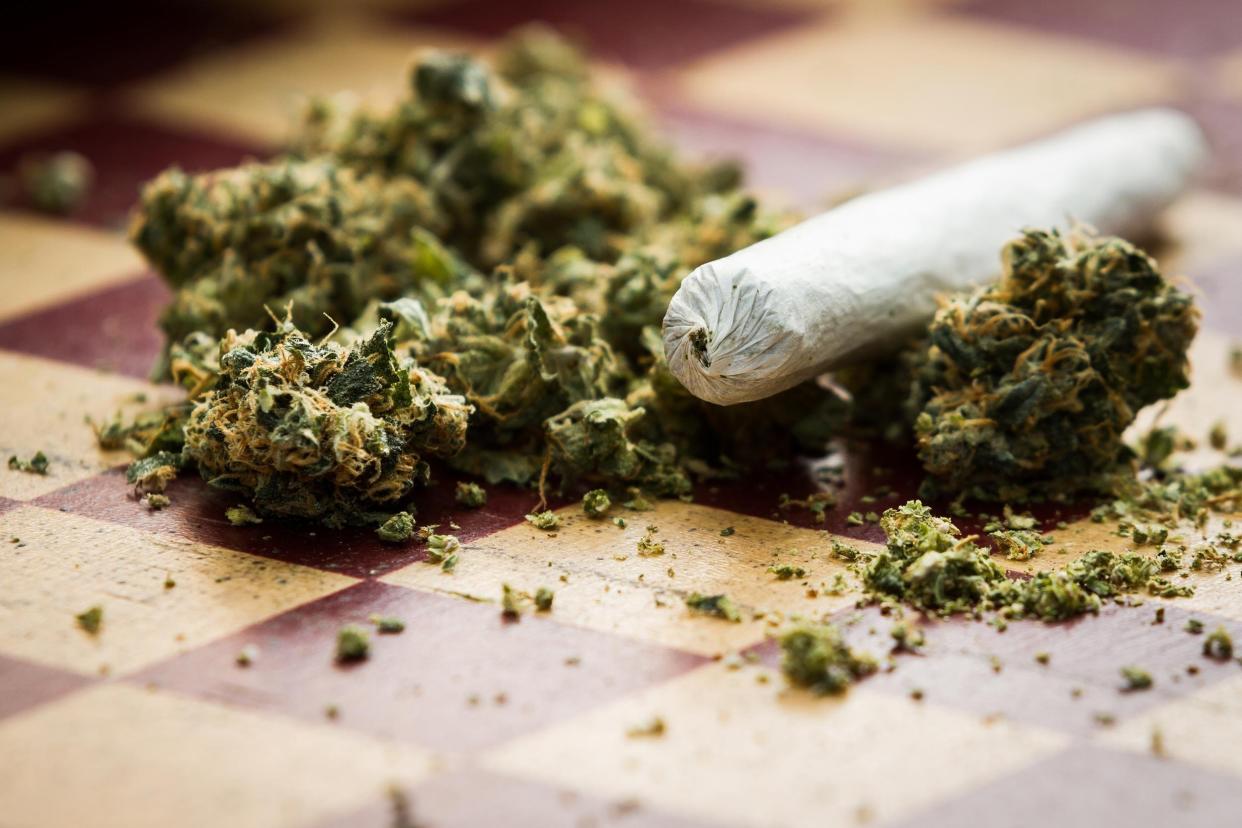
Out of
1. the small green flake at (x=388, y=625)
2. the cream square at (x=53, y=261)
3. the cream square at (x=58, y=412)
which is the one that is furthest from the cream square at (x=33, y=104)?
the small green flake at (x=388, y=625)

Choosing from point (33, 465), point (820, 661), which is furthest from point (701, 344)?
point (33, 465)

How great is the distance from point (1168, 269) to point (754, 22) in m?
2.15

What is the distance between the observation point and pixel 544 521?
245 cm

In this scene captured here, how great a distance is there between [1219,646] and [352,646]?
3.58ft

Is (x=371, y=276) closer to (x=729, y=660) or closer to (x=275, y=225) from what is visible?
(x=275, y=225)

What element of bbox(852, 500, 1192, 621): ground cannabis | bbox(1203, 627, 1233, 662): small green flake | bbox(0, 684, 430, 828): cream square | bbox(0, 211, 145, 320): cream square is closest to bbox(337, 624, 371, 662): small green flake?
bbox(0, 684, 430, 828): cream square

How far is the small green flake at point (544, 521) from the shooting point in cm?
245

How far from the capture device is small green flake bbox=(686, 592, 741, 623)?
2205 mm

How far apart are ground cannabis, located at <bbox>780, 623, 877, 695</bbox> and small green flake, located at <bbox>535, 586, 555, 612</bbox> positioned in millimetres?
317

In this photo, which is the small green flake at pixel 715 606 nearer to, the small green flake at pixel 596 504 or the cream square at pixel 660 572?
the cream square at pixel 660 572

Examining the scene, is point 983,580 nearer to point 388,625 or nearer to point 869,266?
point 869,266

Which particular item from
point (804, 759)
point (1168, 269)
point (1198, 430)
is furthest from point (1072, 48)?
point (804, 759)

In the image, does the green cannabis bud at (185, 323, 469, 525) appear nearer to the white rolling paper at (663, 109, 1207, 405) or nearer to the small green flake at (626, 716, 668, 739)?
the white rolling paper at (663, 109, 1207, 405)

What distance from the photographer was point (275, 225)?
2881mm
